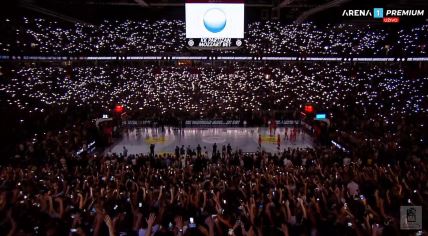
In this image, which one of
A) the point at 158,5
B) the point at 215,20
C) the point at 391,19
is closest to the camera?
the point at 391,19

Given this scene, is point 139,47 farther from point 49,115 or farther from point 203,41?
point 203,41

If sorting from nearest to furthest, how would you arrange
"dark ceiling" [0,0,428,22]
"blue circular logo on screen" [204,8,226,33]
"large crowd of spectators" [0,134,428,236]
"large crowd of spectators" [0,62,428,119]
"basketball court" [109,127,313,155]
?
"large crowd of spectators" [0,134,428,236] → "blue circular logo on screen" [204,8,226,33] → "dark ceiling" [0,0,428,22] → "basketball court" [109,127,313,155] → "large crowd of spectators" [0,62,428,119]

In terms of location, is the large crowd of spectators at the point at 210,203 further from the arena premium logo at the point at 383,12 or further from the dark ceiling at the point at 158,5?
the dark ceiling at the point at 158,5

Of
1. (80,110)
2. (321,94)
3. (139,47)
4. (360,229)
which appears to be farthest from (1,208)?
(139,47)

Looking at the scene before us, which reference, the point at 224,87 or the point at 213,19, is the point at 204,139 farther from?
the point at 224,87

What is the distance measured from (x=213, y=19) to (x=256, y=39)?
29363 millimetres

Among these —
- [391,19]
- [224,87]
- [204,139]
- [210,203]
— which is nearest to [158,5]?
[224,87]

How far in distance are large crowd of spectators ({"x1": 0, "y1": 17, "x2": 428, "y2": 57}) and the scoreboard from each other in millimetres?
22996

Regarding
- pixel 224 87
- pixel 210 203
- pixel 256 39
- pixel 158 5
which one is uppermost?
pixel 158 5

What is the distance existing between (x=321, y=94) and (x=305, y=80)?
10.9 feet

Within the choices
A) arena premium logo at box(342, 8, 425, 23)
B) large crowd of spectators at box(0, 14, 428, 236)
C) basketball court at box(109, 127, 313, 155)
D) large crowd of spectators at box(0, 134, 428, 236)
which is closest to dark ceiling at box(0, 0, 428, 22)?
arena premium logo at box(342, 8, 425, 23)

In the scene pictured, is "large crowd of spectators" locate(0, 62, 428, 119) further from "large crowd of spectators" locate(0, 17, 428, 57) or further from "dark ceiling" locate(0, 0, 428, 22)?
"dark ceiling" locate(0, 0, 428, 22)

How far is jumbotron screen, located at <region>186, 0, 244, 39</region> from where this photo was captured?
53.6 ft

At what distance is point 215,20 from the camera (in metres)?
16.3
